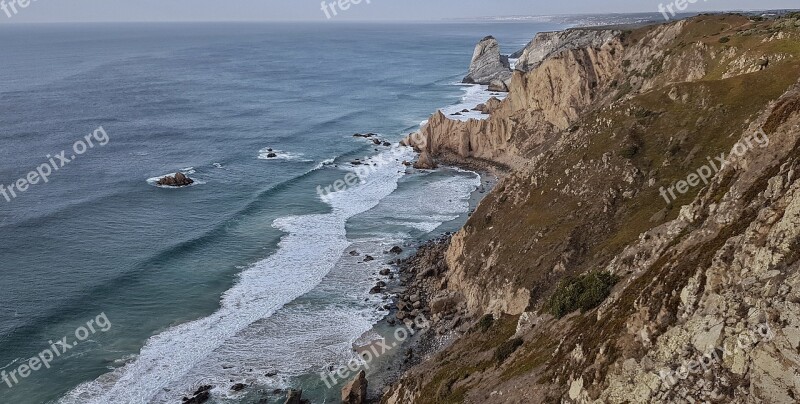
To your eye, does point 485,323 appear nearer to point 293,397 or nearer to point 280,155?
point 293,397

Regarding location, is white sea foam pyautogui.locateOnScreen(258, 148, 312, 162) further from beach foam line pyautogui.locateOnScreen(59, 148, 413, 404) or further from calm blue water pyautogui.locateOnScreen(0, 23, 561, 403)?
beach foam line pyautogui.locateOnScreen(59, 148, 413, 404)

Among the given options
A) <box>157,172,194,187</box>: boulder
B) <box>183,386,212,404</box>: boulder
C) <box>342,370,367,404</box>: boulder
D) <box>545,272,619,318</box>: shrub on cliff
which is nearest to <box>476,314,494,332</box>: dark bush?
<box>545,272,619,318</box>: shrub on cliff

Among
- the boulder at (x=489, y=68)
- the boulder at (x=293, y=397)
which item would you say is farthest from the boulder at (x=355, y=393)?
the boulder at (x=489, y=68)

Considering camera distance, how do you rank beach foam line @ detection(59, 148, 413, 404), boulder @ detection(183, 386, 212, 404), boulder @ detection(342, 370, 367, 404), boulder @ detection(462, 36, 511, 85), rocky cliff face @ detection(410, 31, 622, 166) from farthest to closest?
boulder @ detection(462, 36, 511, 85) → rocky cliff face @ detection(410, 31, 622, 166) → beach foam line @ detection(59, 148, 413, 404) → boulder @ detection(183, 386, 212, 404) → boulder @ detection(342, 370, 367, 404)

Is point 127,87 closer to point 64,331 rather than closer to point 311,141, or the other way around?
point 311,141

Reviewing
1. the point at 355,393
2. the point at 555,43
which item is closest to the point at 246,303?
the point at 355,393

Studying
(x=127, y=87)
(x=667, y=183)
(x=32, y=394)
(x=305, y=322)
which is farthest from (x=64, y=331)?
(x=127, y=87)
